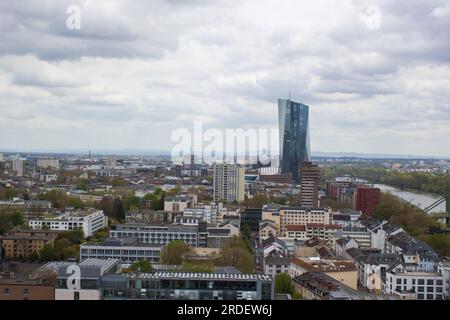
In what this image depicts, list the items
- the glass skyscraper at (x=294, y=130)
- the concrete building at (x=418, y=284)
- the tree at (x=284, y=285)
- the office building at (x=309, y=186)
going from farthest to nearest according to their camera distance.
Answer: the glass skyscraper at (x=294, y=130), the office building at (x=309, y=186), the concrete building at (x=418, y=284), the tree at (x=284, y=285)

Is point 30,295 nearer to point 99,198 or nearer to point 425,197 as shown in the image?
point 99,198

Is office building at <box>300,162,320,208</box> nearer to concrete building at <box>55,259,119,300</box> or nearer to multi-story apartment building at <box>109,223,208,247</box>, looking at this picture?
multi-story apartment building at <box>109,223,208,247</box>

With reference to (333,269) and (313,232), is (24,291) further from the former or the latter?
(313,232)

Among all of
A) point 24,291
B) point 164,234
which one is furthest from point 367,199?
point 24,291

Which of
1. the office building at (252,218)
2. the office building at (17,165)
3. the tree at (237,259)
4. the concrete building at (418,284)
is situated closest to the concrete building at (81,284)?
the tree at (237,259)

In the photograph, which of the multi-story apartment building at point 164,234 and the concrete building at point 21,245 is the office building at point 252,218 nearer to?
the multi-story apartment building at point 164,234

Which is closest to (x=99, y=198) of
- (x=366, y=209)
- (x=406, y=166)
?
(x=366, y=209)
